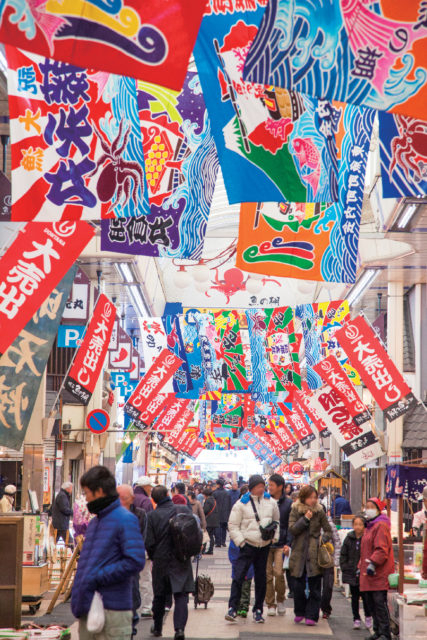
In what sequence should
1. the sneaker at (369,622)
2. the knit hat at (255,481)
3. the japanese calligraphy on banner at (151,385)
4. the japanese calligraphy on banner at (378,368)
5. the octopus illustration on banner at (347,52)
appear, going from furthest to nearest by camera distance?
the japanese calligraphy on banner at (151,385) → the japanese calligraphy on banner at (378,368) → the knit hat at (255,481) → the sneaker at (369,622) → the octopus illustration on banner at (347,52)

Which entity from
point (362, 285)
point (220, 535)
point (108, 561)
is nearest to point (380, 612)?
point (108, 561)

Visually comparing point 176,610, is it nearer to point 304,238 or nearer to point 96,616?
point 96,616

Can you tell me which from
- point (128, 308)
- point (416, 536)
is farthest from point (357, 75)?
point (128, 308)


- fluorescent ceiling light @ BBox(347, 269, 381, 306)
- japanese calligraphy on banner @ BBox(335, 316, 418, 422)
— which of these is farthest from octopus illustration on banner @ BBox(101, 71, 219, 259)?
fluorescent ceiling light @ BBox(347, 269, 381, 306)

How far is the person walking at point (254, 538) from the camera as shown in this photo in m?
11.3

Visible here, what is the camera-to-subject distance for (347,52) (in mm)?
5828

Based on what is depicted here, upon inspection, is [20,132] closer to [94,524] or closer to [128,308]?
[94,524]

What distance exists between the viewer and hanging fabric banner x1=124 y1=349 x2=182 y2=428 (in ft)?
73.5

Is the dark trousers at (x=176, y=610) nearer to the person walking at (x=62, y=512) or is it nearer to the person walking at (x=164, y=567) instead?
the person walking at (x=164, y=567)

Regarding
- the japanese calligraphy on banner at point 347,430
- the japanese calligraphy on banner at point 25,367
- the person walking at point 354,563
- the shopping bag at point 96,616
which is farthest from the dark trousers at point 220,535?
the shopping bag at point 96,616

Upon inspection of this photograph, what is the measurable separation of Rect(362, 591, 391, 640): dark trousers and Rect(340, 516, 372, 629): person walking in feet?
2.32

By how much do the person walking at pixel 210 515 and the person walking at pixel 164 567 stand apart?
13000 mm

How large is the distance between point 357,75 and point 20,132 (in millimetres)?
3096

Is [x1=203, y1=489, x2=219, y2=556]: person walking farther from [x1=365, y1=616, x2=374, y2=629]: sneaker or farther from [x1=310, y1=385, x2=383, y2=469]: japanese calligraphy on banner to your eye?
[x1=365, y1=616, x2=374, y2=629]: sneaker
